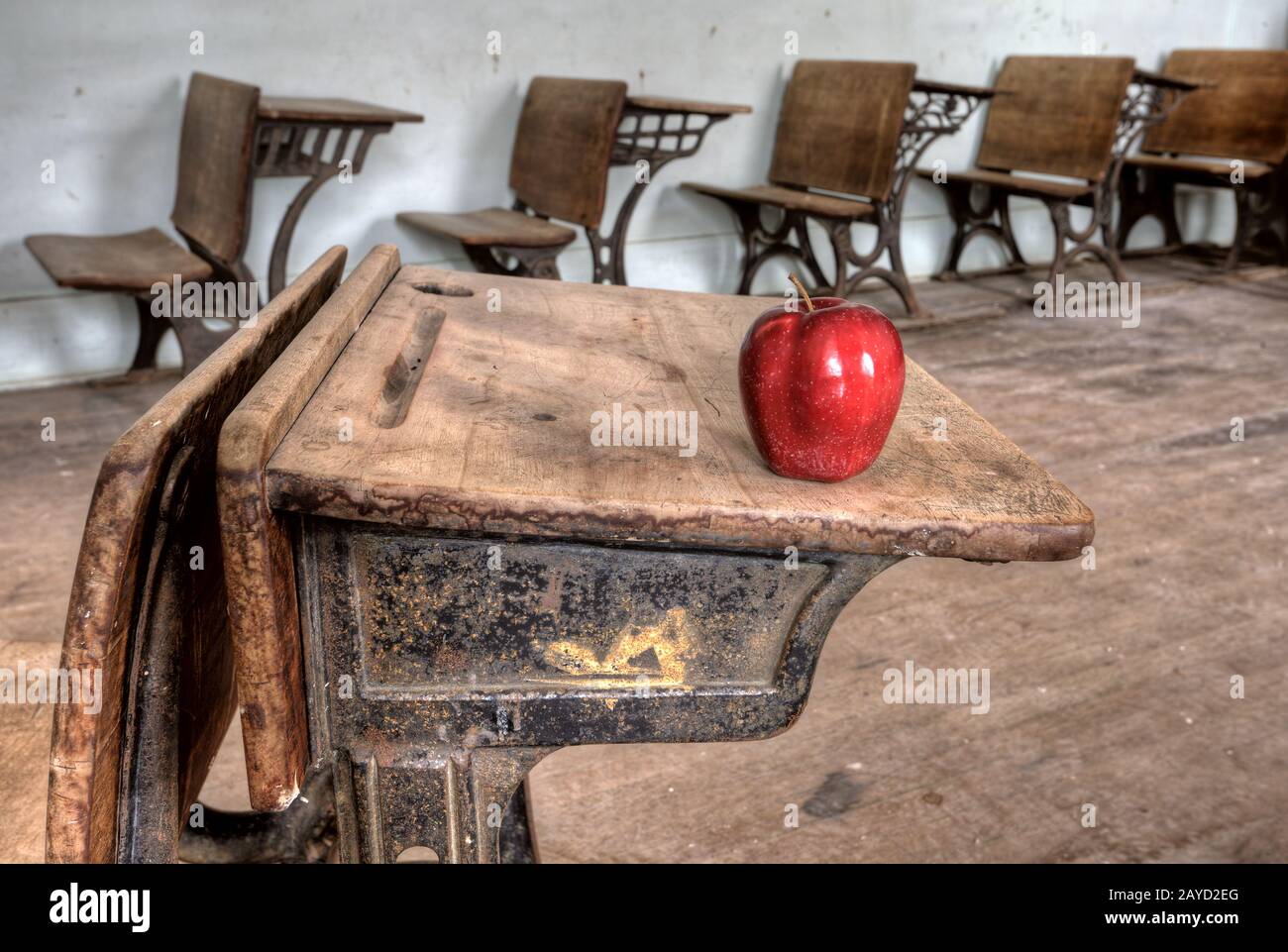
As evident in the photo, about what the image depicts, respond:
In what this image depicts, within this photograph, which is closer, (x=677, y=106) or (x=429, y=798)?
(x=429, y=798)

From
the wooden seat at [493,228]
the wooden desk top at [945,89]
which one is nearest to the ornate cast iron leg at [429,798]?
the wooden seat at [493,228]

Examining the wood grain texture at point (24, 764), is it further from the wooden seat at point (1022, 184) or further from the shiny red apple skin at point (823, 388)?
the wooden seat at point (1022, 184)

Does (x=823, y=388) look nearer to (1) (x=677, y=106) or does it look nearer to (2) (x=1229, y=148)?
(1) (x=677, y=106)

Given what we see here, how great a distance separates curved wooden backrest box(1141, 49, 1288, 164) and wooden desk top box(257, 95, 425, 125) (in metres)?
4.11

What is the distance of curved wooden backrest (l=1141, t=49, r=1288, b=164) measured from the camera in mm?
5605

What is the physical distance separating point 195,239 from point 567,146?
1237 mm

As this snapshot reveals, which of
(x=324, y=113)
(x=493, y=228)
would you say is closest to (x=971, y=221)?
(x=493, y=228)

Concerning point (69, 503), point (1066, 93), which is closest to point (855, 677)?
point (69, 503)

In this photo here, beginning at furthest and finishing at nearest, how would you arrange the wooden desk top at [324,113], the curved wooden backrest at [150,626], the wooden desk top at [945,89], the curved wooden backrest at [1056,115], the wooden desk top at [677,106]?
the curved wooden backrest at [1056,115] → the wooden desk top at [945,89] → the wooden desk top at [677,106] → the wooden desk top at [324,113] → the curved wooden backrest at [150,626]

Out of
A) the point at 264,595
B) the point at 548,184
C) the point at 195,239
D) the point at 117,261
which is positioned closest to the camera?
the point at 264,595

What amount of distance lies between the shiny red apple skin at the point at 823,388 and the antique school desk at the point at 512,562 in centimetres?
2

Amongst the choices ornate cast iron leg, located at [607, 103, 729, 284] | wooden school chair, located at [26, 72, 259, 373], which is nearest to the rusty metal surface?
wooden school chair, located at [26, 72, 259, 373]

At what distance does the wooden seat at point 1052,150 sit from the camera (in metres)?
4.91

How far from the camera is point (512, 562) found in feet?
2.91
